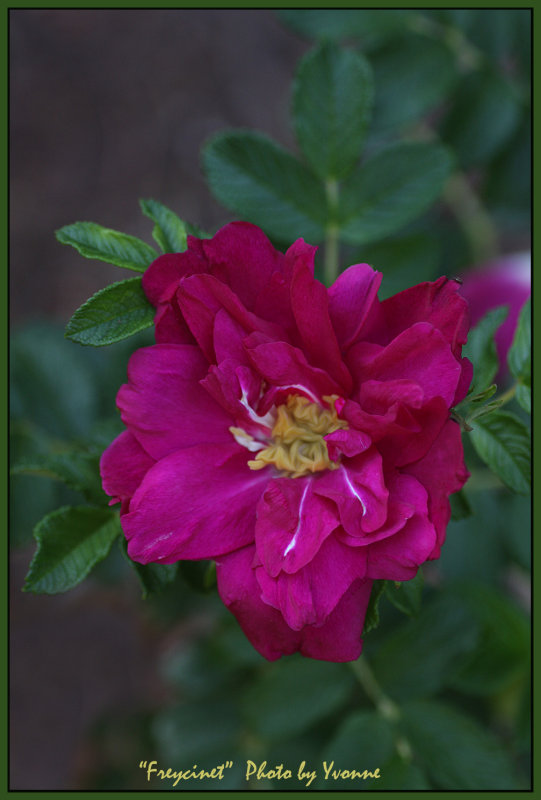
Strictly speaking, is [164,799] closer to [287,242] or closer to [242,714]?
[242,714]

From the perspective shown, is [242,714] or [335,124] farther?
[242,714]

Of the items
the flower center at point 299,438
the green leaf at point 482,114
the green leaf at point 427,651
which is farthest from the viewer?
the green leaf at point 482,114

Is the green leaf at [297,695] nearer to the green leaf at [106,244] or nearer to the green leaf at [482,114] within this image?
the green leaf at [106,244]

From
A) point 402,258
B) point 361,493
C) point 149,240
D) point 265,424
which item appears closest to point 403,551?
point 361,493

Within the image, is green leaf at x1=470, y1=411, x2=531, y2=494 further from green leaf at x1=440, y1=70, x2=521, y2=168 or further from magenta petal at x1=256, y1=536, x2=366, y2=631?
green leaf at x1=440, y1=70, x2=521, y2=168

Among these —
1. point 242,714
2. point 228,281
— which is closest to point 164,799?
point 242,714

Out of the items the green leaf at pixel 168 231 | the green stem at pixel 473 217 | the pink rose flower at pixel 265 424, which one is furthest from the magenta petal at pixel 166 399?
the green stem at pixel 473 217
